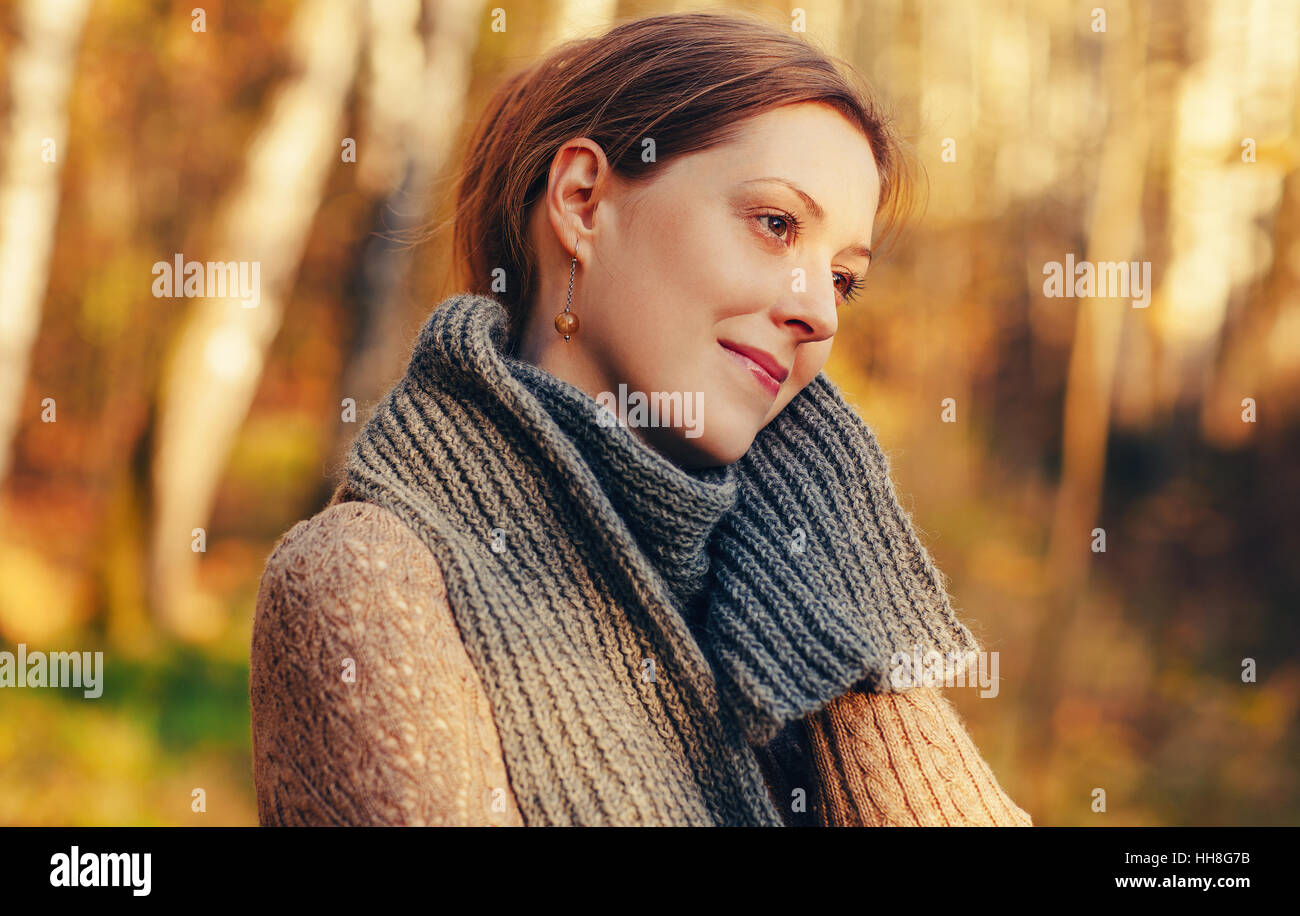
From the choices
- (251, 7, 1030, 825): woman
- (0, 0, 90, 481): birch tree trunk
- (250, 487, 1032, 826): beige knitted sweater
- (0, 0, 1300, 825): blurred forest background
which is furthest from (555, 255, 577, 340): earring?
(0, 0, 90, 481): birch tree trunk

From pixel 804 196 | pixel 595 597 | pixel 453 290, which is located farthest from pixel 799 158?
pixel 453 290

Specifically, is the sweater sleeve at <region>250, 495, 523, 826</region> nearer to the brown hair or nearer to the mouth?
the mouth

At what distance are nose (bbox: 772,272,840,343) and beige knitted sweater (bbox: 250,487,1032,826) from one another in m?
0.69

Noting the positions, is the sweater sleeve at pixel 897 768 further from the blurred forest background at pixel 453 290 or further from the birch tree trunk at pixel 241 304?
the birch tree trunk at pixel 241 304

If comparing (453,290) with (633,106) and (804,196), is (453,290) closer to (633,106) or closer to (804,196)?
(633,106)

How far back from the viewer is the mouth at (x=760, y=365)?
167 centimetres

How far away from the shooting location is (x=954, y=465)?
42.0 feet

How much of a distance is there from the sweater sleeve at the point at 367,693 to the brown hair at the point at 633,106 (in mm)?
698

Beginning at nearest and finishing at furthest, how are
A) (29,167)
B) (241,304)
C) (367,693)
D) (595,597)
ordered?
1. (367,693)
2. (595,597)
3. (29,167)
4. (241,304)

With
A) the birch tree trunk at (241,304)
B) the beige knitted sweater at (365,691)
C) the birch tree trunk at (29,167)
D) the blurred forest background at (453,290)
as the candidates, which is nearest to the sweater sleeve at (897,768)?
the beige knitted sweater at (365,691)

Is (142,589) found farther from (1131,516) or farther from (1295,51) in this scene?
(1295,51)

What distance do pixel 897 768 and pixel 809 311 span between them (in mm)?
756

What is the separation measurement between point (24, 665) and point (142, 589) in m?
0.97

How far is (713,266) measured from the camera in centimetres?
163
